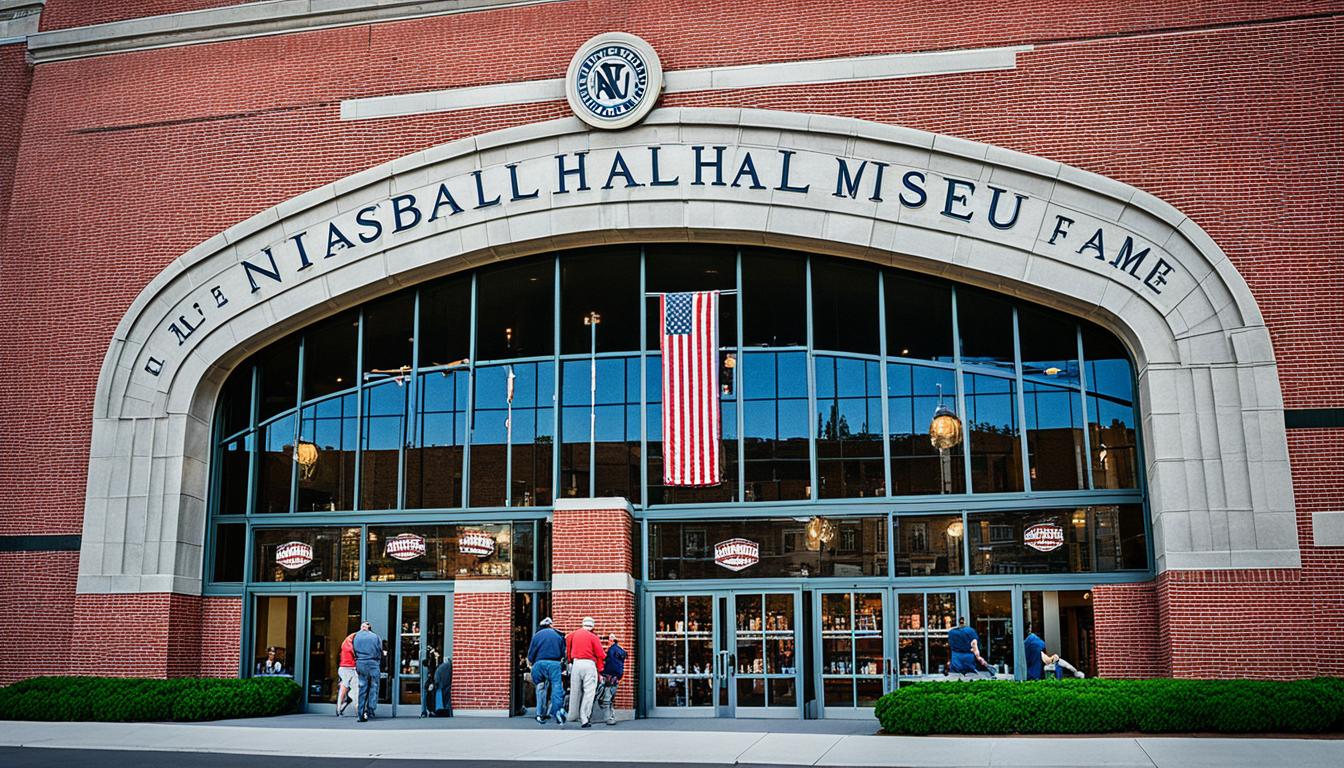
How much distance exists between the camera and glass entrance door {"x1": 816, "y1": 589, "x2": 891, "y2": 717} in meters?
21.4

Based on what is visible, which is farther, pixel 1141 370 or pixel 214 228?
pixel 214 228

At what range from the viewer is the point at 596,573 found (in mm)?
21281

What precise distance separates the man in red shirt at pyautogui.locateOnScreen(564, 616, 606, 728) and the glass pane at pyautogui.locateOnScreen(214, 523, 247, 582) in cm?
855

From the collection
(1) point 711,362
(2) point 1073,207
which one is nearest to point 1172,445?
(2) point 1073,207

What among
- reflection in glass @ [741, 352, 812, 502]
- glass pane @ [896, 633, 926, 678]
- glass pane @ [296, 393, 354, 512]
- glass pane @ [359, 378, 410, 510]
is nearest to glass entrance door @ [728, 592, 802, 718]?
glass pane @ [896, 633, 926, 678]

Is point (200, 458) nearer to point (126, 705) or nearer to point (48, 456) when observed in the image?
point (48, 456)

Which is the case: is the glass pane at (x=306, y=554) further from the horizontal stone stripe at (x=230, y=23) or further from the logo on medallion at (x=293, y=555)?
the horizontal stone stripe at (x=230, y=23)

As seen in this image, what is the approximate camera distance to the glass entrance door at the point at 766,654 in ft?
70.9

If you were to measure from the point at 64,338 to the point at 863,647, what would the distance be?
17.2m

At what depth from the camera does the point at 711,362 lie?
21.9 meters

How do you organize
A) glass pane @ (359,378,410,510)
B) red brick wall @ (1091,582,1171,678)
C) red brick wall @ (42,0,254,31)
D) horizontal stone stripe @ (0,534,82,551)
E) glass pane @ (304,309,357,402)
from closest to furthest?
red brick wall @ (1091,582,1171,678), horizontal stone stripe @ (0,534,82,551), glass pane @ (359,378,410,510), glass pane @ (304,309,357,402), red brick wall @ (42,0,254,31)

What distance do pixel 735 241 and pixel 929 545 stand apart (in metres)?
6.80

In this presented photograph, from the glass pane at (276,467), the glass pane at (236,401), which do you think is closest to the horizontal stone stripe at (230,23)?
the glass pane at (236,401)

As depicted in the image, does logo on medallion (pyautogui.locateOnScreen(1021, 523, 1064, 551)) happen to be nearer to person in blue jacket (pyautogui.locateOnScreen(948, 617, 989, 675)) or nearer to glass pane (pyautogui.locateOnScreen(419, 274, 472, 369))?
person in blue jacket (pyautogui.locateOnScreen(948, 617, 989, 675))
